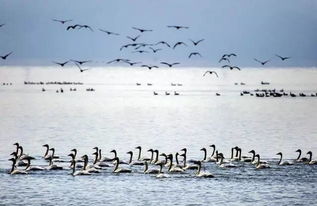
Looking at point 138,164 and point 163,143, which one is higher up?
point 163,143

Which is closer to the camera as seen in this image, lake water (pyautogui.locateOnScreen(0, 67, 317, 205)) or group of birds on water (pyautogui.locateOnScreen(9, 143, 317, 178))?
lake water (pyautogui.locateOnScreen(0, 67, 317, 205))

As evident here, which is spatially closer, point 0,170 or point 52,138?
point 0,170

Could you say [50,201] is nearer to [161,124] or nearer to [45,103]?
[161,124]

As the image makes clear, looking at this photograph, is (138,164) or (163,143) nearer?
(138,164)

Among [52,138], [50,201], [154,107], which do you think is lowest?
[50,201]

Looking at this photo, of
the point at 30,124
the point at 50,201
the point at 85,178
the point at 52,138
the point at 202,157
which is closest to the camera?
the point at 50,201

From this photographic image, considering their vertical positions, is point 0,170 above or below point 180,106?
below

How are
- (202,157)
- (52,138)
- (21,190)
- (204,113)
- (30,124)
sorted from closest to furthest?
(21,190) < (202,157) < (52,138) < (30,124) < (204,113)

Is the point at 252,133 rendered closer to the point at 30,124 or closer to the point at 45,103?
the point at 30,124

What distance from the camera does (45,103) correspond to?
11038cm

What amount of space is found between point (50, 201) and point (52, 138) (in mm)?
26477

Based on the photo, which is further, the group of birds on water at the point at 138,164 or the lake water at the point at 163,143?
the group of birds on water at the point at 138,164

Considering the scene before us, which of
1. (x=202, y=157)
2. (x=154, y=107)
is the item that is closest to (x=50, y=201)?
(x=202, y=157)

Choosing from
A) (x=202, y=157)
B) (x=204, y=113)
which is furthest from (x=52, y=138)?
(x=204, y=113)
